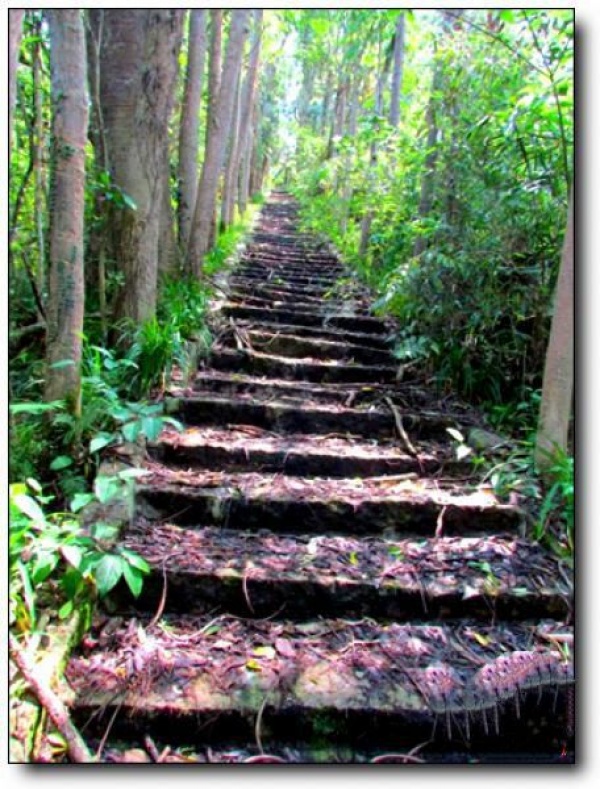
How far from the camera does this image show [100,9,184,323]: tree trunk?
3.49 metres

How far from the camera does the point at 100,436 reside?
8.07 ft

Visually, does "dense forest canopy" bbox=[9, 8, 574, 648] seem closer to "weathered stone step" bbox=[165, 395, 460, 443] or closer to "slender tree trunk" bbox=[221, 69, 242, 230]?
"weathered stone step" bbox=[165, 395, 460, 443]

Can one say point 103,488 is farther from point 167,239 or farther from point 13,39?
point 167,239

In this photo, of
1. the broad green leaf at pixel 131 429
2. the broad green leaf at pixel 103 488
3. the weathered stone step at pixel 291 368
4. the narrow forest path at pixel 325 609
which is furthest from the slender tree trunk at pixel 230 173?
the broad green leaf at pixel 103 488

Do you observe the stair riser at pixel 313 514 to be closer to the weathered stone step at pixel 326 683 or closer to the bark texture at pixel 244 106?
the weathered stone step at pixel 326 683

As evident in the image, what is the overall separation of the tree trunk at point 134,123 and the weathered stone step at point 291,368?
79 centimetres

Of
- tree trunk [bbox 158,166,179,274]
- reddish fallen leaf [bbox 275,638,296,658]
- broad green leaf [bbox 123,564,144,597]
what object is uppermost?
tree trunk [bbox 158,166,179,274]

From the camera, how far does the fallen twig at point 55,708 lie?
1.53m

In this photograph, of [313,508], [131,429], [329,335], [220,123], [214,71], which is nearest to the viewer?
[131,429]

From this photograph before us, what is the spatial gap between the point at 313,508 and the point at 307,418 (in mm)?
940

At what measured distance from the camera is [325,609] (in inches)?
86.6

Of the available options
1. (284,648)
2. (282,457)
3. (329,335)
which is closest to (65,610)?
(284,648)

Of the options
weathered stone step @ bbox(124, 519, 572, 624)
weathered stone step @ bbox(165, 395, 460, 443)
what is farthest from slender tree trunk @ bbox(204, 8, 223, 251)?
weathered stone step @ bbox(124, 519, 572, 624)

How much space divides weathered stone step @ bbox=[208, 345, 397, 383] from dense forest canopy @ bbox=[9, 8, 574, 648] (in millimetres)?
190
